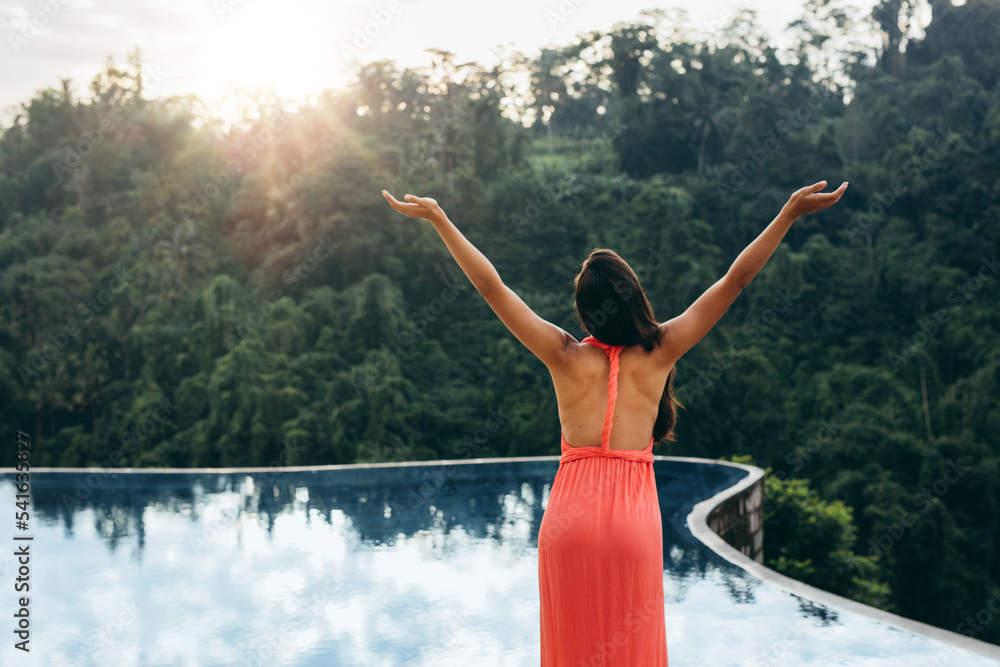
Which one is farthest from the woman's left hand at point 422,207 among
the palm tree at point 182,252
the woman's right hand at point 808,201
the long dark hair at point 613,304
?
the palm tree at point 182,252

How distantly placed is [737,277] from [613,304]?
7.8 inches

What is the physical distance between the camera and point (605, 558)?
Answer: 4.43ft

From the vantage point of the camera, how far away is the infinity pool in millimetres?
2924

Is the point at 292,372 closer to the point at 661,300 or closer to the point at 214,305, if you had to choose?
the point at 214,305

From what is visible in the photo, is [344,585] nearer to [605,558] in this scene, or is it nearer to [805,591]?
[805,591]

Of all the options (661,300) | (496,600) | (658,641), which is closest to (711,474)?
(496,600)

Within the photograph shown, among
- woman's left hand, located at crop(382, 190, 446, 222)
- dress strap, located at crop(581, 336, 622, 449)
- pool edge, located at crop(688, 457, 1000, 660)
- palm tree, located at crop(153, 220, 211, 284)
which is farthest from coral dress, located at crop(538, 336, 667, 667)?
palm tree, located at crop(153, 220, 211, 284)

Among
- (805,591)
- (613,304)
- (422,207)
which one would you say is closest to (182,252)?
(805,591)

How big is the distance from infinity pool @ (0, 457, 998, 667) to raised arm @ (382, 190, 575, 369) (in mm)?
541

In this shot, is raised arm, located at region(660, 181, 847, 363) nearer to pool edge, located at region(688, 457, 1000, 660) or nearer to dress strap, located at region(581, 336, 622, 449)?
dress strap, located at region(581, 336, 622, 449)

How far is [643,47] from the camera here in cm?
2431

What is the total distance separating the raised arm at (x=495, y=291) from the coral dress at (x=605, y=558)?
0.30 ft

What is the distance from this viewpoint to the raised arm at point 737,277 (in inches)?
51.8

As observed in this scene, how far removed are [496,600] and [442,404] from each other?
13285mm
